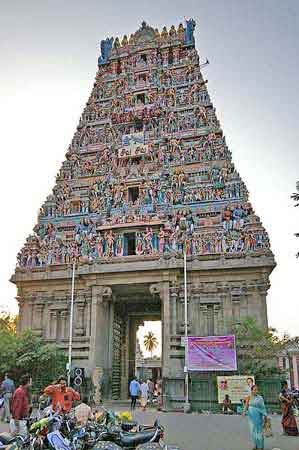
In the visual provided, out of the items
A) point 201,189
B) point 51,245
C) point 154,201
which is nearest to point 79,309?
point 51,245

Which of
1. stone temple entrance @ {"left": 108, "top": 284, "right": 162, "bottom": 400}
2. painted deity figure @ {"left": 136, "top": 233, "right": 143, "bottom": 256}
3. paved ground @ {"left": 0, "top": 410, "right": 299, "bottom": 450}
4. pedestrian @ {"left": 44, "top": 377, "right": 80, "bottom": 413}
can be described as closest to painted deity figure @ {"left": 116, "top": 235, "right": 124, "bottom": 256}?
painted deity figure @ {"left": 136, "top": 233, "right": 143, "bottom": 256}

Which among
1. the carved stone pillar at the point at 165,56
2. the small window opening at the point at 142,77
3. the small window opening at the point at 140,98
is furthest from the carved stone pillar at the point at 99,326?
the carved stone pillar at the point at 165,56

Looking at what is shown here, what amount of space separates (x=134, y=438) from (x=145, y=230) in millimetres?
18158

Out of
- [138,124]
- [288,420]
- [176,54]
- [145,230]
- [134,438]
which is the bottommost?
[288,420]

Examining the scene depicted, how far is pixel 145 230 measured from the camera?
25453mm

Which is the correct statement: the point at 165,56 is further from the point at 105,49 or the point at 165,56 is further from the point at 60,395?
the point at 60,395

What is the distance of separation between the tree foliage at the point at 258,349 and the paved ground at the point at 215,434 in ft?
11.6

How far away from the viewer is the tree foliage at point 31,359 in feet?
73.5

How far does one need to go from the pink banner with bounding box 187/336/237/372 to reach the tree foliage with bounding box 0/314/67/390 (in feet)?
22.3

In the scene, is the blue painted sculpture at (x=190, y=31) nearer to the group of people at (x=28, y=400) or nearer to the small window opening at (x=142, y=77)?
the small window opening at (x=142, y=77)

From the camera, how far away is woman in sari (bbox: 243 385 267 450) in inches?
398

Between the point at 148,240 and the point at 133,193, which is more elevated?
the point at 133,193

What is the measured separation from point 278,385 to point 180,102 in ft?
59.4

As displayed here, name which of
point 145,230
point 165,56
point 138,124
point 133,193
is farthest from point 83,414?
point 165,56
